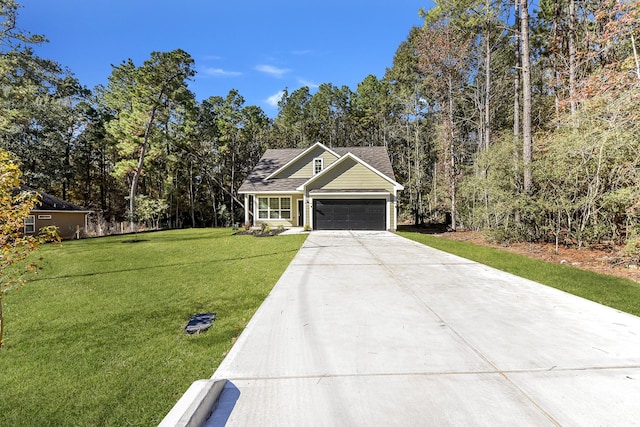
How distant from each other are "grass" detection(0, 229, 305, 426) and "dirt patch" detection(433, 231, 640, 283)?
7748 millimetres

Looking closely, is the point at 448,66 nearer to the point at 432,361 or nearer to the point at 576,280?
the point at 576,280

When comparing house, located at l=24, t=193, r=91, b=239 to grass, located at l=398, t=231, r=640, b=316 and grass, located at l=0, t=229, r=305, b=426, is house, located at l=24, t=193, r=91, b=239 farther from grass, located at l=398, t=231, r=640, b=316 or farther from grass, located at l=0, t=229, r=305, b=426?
grass, located at l=398, t=231, r=640, b=316

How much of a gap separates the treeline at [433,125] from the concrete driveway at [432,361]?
511 centimetres

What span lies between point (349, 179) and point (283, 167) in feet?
15.6

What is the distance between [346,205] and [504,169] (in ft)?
26.6

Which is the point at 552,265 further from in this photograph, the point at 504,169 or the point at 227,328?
the point at 227,328

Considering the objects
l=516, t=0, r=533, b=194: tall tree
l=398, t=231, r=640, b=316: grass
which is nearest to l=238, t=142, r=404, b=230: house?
l=516, t=0, r=533, b=194: tall tree

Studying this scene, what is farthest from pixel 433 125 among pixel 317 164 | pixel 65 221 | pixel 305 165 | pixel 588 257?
pixel 65 221

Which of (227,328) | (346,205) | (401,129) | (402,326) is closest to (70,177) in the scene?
(346,205)

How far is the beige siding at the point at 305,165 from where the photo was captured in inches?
793

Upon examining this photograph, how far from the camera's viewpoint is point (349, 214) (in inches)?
690

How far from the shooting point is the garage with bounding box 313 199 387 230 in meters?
17.3

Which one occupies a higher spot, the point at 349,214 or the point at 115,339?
the point at 349,214

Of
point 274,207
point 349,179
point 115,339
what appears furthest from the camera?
point 274,207
